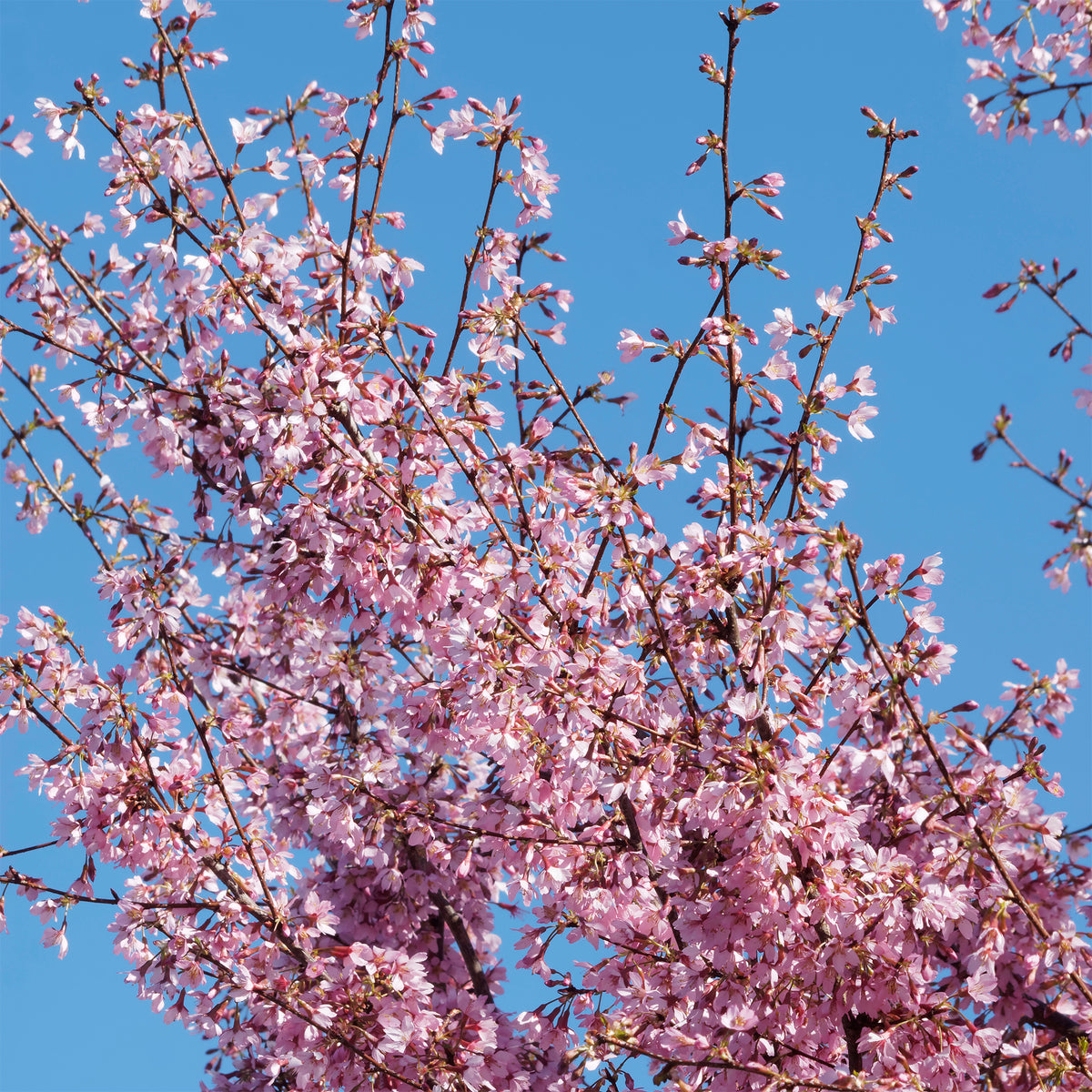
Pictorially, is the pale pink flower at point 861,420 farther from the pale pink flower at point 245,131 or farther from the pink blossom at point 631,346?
the pale pink flower at point 245,131

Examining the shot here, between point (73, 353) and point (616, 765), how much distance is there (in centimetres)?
352

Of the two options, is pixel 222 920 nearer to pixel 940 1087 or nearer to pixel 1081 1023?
pixel 940 1087

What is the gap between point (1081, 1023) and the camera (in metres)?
5.08

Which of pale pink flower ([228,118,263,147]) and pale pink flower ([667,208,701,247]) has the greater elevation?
pale pink flower ([228,118,263,147])

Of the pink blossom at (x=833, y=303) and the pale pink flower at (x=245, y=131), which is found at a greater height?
the pale pink flower at (x=245, y=131)

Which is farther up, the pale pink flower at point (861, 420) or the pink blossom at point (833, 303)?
the pink blossom at point (833, 303)

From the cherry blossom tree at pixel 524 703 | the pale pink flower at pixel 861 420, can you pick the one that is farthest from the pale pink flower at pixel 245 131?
the pale pink flower at pixel 861 420

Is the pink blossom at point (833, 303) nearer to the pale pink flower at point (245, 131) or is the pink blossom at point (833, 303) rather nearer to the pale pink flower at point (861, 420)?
the pale pink flower at point (861, 420)

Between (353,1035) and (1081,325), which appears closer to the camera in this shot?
(1081,325)

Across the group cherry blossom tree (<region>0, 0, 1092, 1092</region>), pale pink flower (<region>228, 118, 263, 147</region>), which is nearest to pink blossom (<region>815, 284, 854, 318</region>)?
cherry blossom tree (<region>0, 0, 1092, 1092</region>)

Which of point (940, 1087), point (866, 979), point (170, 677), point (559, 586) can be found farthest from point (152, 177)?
point (940, 1087)

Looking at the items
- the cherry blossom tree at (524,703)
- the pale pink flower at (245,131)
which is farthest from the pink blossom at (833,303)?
the pale pink flower at (245,131)

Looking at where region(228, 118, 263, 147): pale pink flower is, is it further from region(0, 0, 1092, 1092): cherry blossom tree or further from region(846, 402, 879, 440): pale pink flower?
region(846, 402, 879, 440): pale pink flower

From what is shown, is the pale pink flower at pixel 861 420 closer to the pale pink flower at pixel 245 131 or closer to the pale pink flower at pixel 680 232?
the pale pink flower at pixel 680 232
